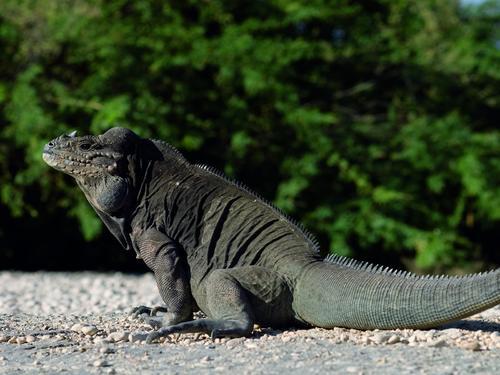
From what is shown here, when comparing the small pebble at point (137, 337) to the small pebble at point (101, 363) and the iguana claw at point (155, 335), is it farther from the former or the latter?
the small pebble at point (101, 363)

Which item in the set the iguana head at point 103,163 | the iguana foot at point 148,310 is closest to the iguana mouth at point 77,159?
the iguana head at point 103,163

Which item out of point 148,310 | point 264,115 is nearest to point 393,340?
point 148,310

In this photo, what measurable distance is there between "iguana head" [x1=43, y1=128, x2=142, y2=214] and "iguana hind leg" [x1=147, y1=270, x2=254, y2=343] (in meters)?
1.00

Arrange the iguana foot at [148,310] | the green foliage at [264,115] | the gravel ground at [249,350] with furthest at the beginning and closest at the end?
the green foliage at [264,115] < the iguana foot at [148,310] < the gravel ground at [249,350]

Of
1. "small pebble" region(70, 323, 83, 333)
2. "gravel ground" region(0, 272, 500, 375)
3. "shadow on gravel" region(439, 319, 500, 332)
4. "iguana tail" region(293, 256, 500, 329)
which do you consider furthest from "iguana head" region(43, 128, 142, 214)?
"shadow on gravel" region(439, 319, 500, 332)


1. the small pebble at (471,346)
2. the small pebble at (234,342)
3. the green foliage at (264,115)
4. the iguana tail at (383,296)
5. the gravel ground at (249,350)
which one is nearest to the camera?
the gravel ground at (249,350)

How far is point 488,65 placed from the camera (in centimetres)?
1634

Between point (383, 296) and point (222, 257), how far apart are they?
1337 millimetres

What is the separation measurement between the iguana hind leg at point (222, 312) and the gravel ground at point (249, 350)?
73 millimetres

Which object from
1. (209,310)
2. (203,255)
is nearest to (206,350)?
(209,310)

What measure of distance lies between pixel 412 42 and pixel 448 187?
9.54 ft

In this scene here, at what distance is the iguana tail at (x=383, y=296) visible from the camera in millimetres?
5520

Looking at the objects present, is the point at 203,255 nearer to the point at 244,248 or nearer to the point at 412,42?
the point at 244,248

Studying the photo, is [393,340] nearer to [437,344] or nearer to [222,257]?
[437,344]
